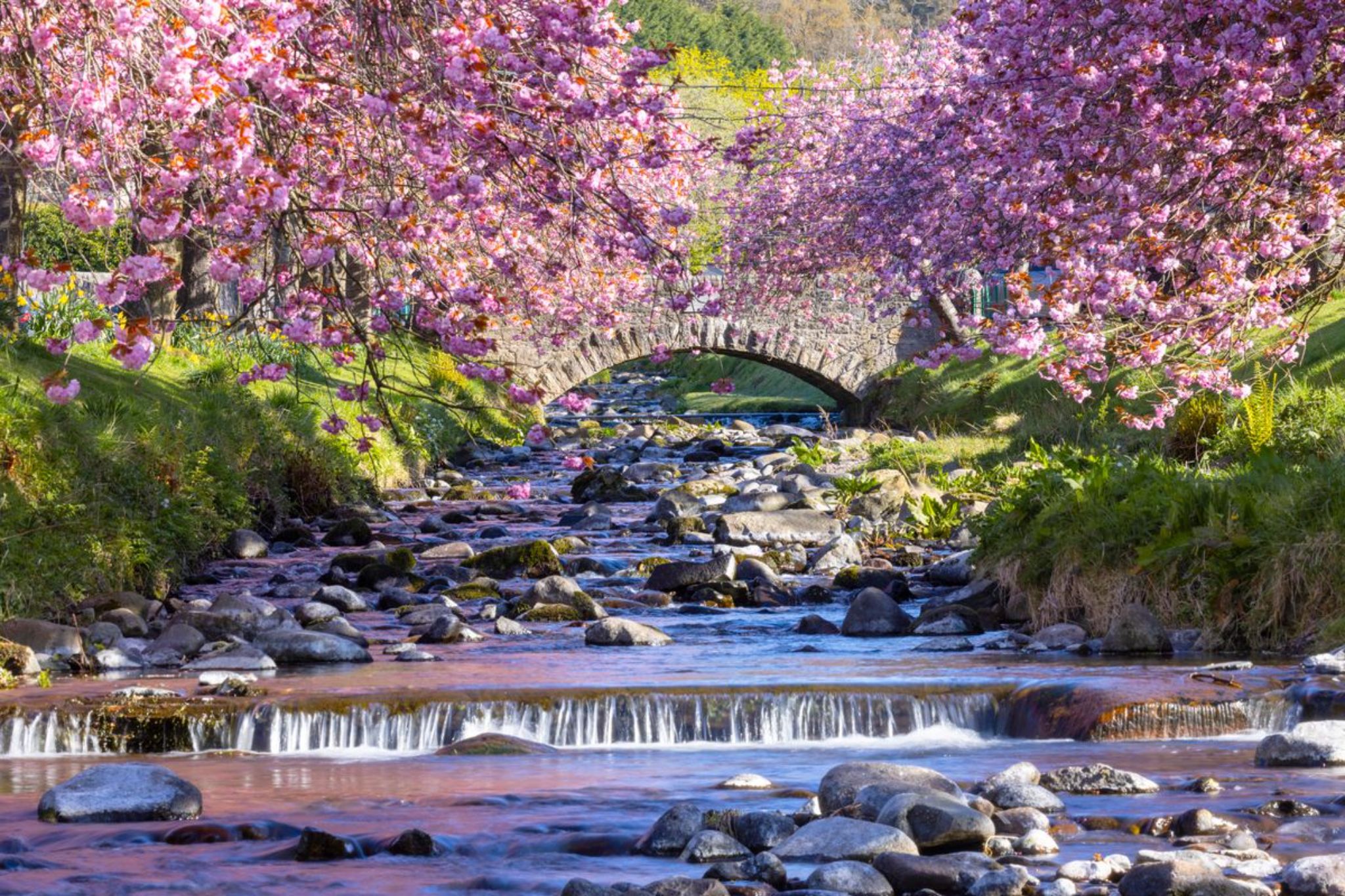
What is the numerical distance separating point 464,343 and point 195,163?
2018 mm

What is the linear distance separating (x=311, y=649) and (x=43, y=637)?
1.91 metres

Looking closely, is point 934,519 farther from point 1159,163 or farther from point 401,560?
point 1159,163

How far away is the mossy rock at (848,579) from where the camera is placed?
15.6 meters

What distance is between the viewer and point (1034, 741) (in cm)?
945

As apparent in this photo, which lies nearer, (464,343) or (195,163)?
(195,163)

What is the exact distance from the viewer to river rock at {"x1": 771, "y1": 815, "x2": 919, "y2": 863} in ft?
21.2

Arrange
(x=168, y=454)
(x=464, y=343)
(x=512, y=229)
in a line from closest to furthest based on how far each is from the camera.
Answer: (x=464, y=343)
(x=512, y=229)
(x=168, y=454)

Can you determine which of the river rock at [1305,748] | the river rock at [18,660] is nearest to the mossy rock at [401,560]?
the river rock at [18,660]

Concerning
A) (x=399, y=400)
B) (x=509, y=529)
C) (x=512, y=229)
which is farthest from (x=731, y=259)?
(x=512, y=229)

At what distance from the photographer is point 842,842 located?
21.4ft

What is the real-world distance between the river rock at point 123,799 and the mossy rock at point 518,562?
8.67 m

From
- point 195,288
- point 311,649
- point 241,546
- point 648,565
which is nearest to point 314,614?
point 311,649

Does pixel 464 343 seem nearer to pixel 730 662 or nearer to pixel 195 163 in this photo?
pixel 195 163

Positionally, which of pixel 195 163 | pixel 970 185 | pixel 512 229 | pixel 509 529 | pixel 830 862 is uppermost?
pixel 970 185
